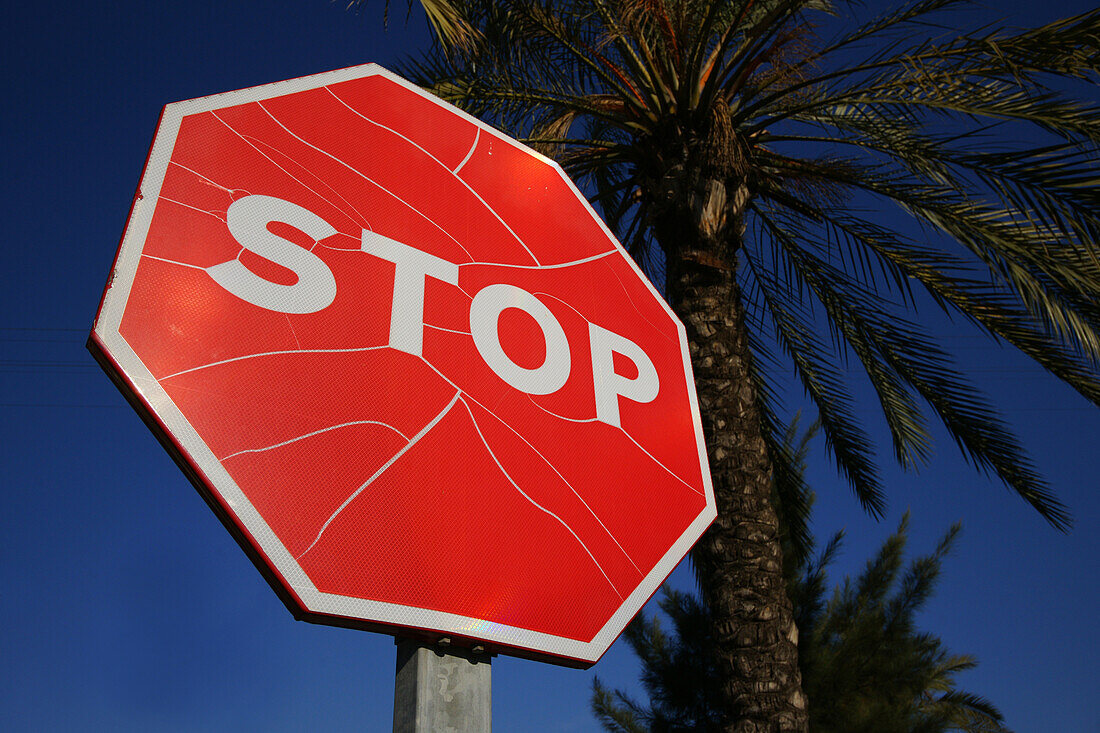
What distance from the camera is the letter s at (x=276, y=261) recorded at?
1447mm

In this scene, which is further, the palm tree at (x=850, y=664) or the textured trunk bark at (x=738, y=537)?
the palm tree at (x=850, y=664)

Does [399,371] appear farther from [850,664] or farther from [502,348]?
[850,664]

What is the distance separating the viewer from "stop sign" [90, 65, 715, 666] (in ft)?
4.24

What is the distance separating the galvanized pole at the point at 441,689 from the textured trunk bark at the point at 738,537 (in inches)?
132

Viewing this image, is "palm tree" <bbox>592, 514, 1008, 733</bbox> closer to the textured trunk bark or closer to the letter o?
the textured trunk bark

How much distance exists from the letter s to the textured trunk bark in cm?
352

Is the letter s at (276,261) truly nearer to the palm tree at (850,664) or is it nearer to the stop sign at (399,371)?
the stop sign at (399,371)

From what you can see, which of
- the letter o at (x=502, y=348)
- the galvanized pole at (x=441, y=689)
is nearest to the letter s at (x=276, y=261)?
the letter o at (x=502, y=348)

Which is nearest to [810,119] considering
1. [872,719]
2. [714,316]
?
[714,316]

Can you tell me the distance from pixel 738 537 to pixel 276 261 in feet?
12.0

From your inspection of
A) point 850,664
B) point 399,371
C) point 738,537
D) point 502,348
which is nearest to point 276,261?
point 399,371

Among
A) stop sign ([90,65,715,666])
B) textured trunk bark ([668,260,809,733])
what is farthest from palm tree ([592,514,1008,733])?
stop sign ([90,65,715,666])

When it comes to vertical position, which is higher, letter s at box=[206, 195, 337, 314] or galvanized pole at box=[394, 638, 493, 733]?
letter s at box=[206, 195, 337, 314]

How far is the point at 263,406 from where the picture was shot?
135 cm
